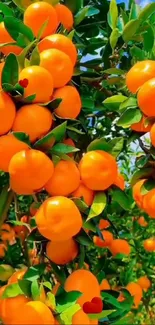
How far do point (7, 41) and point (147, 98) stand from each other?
344mm

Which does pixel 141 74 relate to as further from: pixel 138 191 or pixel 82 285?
pixel 82 285

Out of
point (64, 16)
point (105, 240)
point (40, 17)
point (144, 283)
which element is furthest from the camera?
point (144, 283)

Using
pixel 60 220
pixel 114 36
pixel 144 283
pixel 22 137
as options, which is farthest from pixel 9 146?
pixel 144 283

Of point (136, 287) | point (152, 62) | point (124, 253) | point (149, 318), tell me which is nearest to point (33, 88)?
point (152, 62)

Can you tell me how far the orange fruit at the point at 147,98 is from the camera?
874mm

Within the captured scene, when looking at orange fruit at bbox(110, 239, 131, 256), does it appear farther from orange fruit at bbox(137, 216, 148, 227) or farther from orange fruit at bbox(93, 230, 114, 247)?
orange fruit at bbox(137, 216, 148, 227)

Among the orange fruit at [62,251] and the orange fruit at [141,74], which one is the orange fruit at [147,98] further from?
the orange fruit at [62,251]

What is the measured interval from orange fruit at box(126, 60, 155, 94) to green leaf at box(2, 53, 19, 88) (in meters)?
0.20

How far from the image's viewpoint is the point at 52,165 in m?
0.88

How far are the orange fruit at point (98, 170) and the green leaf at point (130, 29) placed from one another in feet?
0.96

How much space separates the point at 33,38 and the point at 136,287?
35.5 inches

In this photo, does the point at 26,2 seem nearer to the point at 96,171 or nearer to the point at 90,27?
the point at 90,27

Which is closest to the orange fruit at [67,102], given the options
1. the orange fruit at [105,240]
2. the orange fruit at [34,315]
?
the orange fruit at [34,315]

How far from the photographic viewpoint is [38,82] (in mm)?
885
